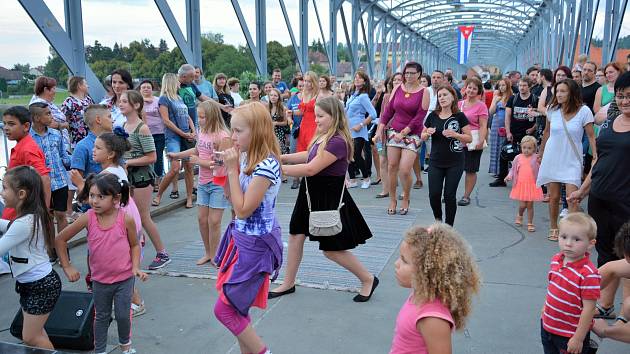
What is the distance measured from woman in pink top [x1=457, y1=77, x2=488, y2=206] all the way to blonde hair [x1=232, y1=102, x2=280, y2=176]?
4.86 m

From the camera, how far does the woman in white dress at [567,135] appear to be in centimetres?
560

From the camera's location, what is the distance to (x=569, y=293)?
286 cm

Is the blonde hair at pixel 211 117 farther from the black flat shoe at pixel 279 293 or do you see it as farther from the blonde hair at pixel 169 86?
the blonde hair at pixel 169 86

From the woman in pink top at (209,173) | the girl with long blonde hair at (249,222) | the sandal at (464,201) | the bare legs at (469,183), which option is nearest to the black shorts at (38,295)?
the girl with long blonde hair at (249,222)

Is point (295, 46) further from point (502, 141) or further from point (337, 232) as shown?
point (337, 232)

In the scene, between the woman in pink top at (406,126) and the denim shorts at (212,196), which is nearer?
the denim shorts at (212,196)

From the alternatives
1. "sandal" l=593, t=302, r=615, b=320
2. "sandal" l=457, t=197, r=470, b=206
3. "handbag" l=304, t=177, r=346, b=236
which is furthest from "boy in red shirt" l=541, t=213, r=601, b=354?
"sandal" l=457, t=197, r=470, b=206

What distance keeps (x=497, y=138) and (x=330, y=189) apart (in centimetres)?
664

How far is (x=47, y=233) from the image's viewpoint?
3.32 metres

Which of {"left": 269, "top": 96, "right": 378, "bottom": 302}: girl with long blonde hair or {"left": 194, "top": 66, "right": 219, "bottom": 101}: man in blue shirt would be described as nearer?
{"left": 269, "top": 96, "right": 378, "bottom": 302}: girl with long blonde hair

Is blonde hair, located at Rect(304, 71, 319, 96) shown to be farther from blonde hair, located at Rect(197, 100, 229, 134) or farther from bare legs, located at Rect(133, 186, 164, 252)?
bare legs, located at Rect(133, 186, 164, 252)

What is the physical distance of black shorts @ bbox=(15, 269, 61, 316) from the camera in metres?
3.26

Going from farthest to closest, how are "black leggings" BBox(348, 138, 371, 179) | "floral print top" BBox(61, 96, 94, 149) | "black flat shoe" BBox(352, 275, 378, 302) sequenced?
"black leggings" BBox(348, 138, 371, 179)
"floral print top" BBox(61, 96, 94, 149)
"black flat shoe" BBox(352, 275, 378, 302)

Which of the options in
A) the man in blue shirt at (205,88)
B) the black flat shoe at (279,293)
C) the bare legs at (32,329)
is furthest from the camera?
the man in blue shirt at (205,88)
